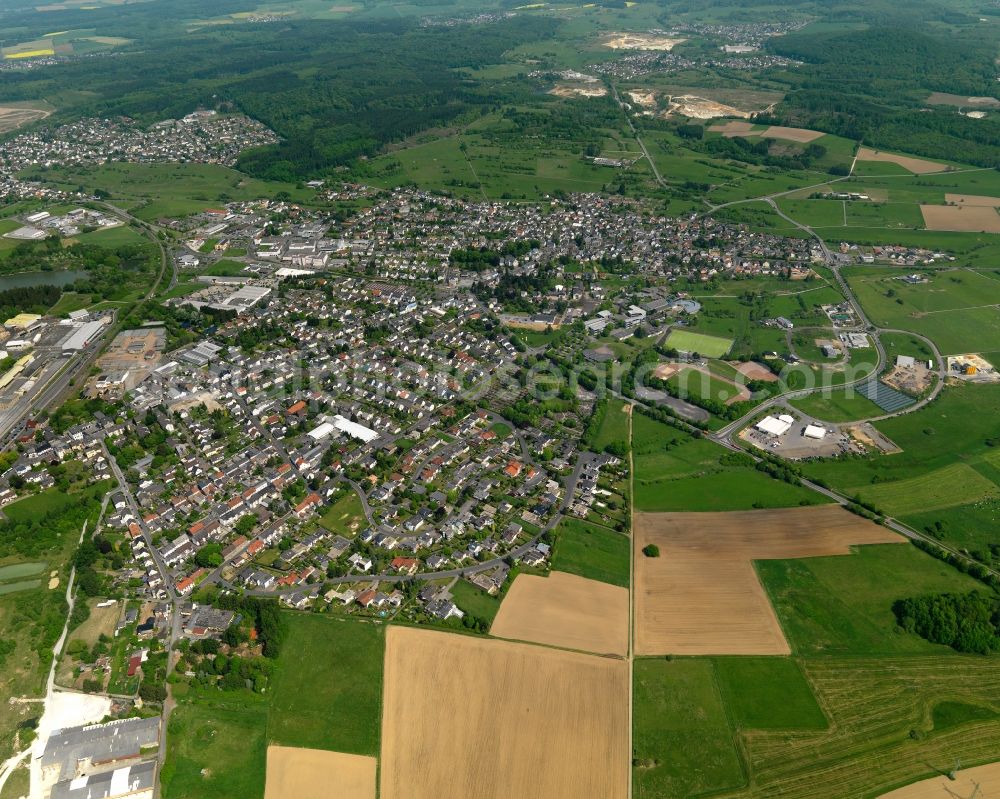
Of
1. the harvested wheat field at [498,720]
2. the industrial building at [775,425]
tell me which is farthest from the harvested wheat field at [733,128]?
the harvested wheat field at [498,720]

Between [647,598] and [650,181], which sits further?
[650,181]

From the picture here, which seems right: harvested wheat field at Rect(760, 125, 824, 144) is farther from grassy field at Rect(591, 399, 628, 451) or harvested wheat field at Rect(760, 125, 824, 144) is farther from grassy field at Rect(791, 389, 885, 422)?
grassy field at Rect(591, 399, 628, 451)

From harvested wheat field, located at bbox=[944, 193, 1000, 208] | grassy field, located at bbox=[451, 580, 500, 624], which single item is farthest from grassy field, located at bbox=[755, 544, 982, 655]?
harvested wheat field, located at bbox=[944, 193, 1000, 208]

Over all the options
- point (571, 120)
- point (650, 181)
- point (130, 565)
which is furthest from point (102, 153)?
point (130, 565)

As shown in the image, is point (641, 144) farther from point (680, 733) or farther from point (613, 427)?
point (680, 733)

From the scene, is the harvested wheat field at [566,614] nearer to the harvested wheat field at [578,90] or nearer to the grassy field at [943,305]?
the grassy field at [943,305]

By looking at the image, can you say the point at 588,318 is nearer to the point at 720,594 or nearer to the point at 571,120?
the point at 720,594

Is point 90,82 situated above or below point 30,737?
above

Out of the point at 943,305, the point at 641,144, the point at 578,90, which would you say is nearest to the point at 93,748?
the point at 943,305
